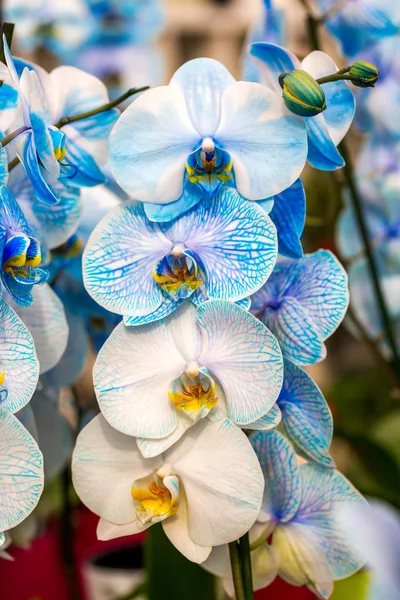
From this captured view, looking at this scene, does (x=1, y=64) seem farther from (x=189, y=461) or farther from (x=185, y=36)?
(x=185, y=36)

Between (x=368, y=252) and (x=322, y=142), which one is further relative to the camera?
(x=368, y=252)

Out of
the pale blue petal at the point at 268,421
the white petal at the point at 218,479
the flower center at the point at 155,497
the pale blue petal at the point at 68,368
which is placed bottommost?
the pale blue petal at the point at 68,368

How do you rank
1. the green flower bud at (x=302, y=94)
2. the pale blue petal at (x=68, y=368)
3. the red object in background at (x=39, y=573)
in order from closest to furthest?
the green flower bud at (x=302, y=94) < the pale blue petal at (x=68, y=368) < the red object in background at (x=39, y=573)

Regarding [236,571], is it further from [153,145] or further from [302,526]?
[153,145]

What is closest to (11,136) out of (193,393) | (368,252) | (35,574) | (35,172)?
(35,172)

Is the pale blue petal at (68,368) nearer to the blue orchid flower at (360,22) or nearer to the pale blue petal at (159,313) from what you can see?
the pale blue petal at (159,313)

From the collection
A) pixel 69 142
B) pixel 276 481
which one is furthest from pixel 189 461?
pixel 69 142

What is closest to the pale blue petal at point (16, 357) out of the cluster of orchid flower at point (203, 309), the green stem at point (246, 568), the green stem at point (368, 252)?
the cluster of orchid flower at point (203, 309)
